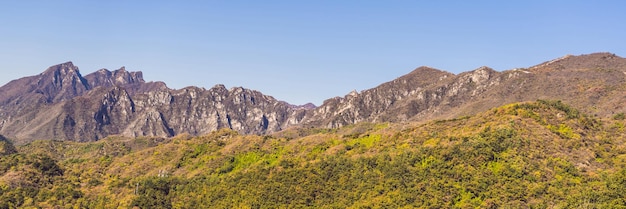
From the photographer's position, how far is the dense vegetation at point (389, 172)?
260 feet

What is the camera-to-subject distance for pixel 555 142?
90.4 m

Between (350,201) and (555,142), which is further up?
Answer: (555,142)

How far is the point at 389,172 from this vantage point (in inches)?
3674

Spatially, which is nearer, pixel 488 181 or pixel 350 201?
pixel 488 181

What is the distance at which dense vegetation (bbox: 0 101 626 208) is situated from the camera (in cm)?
7912

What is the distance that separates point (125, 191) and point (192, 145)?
1515 inches

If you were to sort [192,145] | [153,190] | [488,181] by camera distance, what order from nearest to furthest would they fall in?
1. [488,181]
2. [153,190]
3. [192,145]

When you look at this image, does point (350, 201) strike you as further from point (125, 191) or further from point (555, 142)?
point (125, 191)

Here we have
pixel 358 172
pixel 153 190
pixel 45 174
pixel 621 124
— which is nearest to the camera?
pixel 358 172

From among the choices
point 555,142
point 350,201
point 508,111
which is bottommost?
point 350,201

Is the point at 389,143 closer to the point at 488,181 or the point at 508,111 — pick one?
the point at 508,111

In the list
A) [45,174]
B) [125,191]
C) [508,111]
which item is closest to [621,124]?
[508,111]

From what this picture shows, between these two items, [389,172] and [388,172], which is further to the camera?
[388,172]

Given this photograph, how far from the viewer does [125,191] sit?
12044cm
